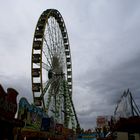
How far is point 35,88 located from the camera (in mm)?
34062

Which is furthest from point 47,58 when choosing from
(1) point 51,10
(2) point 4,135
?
(2) point 4,135

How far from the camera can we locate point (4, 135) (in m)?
19.7

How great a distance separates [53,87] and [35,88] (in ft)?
21.7

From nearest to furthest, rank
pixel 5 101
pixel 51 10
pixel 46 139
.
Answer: pixel 5 101, pixel 46 139, pixel 51 10

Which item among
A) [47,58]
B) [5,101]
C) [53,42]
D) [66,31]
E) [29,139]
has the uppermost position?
[66,31]

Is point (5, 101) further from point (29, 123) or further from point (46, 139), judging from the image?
point (46, 139)

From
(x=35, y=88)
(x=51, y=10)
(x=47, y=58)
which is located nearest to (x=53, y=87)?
(x=47, y=58)

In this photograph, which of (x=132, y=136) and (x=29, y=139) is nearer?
(x=132, y=136)

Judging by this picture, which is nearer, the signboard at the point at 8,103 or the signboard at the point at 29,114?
the signboard at the point at 8,103

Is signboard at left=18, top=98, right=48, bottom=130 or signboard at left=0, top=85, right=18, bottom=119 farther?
signboard at left=18, top=98, right=48, bottom=130

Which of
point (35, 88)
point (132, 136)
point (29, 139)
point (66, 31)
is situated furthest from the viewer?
point (66, 31)

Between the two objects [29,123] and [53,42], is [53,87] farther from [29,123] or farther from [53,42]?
[29,123]

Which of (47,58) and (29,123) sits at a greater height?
(47,58)

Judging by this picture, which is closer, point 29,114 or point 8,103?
point 8,103
